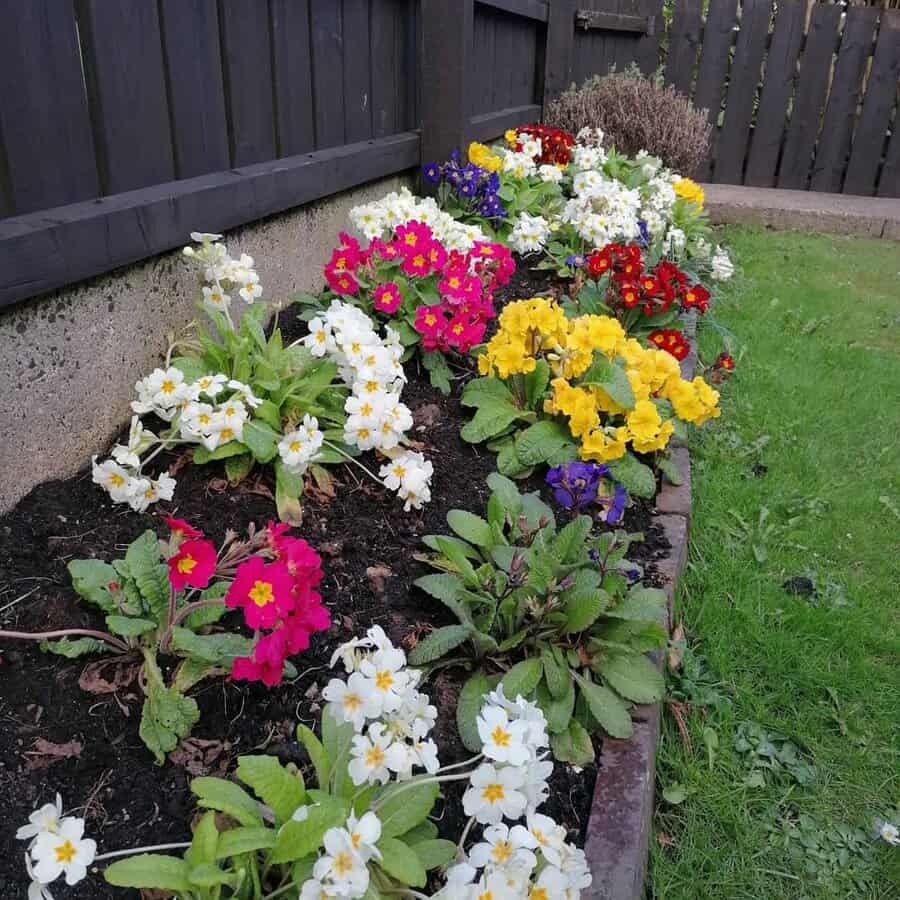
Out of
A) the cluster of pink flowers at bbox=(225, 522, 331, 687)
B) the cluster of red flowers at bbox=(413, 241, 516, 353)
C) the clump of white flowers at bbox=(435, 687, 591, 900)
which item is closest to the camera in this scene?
the clump of white flowers at bbox=(435, 687, 591, 900)

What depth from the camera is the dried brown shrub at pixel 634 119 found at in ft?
21.7

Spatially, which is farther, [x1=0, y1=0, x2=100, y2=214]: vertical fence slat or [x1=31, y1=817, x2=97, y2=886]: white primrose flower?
[x1=0, y1=0, x2=100, y2=214]: vertical fence slat

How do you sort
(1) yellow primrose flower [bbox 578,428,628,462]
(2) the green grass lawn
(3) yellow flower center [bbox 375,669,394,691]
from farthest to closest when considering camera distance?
(1) yellow primrose flower [bbox 578,428,628,462]
(2) the green grass lawn
(3) yellow flower center [bbox 375,669,394,691]

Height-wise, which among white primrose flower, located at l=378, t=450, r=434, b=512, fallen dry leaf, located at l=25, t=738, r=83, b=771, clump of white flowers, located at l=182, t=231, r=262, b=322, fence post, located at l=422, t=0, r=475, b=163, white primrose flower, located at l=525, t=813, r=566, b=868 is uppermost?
fence post, located at l=422, t=0, r=475, b=163

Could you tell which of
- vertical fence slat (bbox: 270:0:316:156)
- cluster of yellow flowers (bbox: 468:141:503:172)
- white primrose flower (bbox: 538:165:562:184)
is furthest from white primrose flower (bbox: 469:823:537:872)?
white primrose flower (bbox: 538:165:562:184)

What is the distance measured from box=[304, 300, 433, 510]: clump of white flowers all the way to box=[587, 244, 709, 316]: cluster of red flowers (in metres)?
1.31

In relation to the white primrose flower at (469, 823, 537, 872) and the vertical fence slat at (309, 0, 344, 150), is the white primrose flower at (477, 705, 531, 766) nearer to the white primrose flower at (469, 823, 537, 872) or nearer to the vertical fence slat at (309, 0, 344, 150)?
the white primrose flower at (469, 823, 537, 872)

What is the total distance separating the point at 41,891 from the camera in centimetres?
114

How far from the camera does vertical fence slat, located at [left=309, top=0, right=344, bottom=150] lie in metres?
3.34

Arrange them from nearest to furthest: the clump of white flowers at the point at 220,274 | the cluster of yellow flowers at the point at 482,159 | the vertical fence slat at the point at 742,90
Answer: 1. the clump of white flowers at the point at 220,274
2. the cluster of yellow flowers at the point at 482,159
3. the vertical fence slat at the point at 742,90

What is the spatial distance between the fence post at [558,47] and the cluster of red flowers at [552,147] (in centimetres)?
140

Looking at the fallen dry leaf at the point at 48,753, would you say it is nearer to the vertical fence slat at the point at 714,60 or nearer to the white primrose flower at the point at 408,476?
the white primrose flower at the point at 408,476

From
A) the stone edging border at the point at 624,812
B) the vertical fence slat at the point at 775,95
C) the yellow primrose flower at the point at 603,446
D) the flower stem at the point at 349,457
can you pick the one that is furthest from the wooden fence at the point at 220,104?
the vertical fence slat at the point at 775,95

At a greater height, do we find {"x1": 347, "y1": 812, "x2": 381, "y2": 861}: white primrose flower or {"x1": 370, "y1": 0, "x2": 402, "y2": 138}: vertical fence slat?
{"x1": 370, "y1": 0, "x2": 402, "y2": 138}: vertical fence slat
